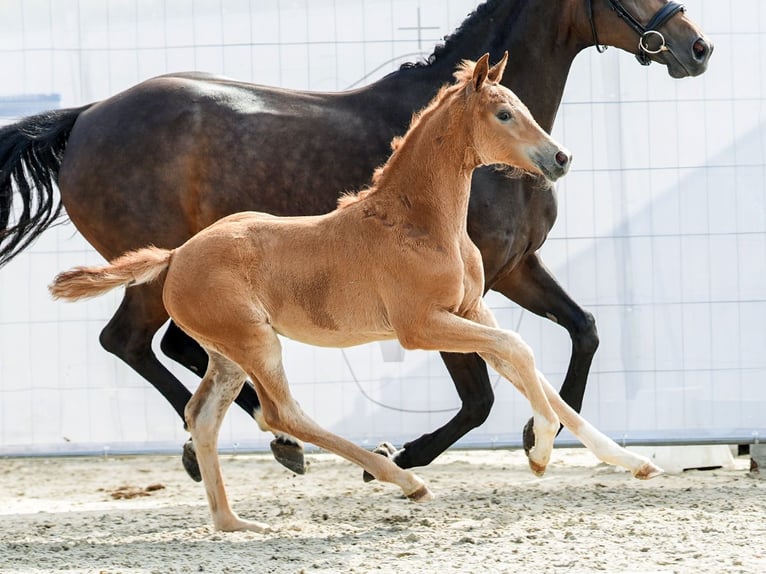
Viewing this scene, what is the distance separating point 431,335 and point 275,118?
5.42 ft

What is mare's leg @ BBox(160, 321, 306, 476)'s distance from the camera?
16.4 feet

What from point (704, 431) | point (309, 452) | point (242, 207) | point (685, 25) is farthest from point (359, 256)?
point (704, 431)

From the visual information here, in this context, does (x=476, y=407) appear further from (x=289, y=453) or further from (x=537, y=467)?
(x=537, y=467)

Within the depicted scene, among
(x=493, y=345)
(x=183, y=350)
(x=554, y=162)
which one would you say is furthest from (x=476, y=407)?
(x=554, y=162)

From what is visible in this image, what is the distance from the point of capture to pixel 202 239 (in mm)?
4098

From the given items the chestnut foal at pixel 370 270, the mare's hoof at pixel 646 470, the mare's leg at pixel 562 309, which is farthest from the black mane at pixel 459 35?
the mare's hoof at pixel 646 470

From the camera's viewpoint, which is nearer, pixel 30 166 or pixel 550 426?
pixel 550 426

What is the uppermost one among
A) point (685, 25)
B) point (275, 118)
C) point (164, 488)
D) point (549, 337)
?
point (685, 25)

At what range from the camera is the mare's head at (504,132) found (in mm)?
3857

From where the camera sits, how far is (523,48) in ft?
16.7

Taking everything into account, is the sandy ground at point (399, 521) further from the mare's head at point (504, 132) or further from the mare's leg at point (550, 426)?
the mare's head at point (504, 132)

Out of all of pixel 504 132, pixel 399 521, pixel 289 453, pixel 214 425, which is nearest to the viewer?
pixel 504 132

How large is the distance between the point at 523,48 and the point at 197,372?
2.04 meters

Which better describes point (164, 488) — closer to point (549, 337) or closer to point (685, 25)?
point (549, 337)
